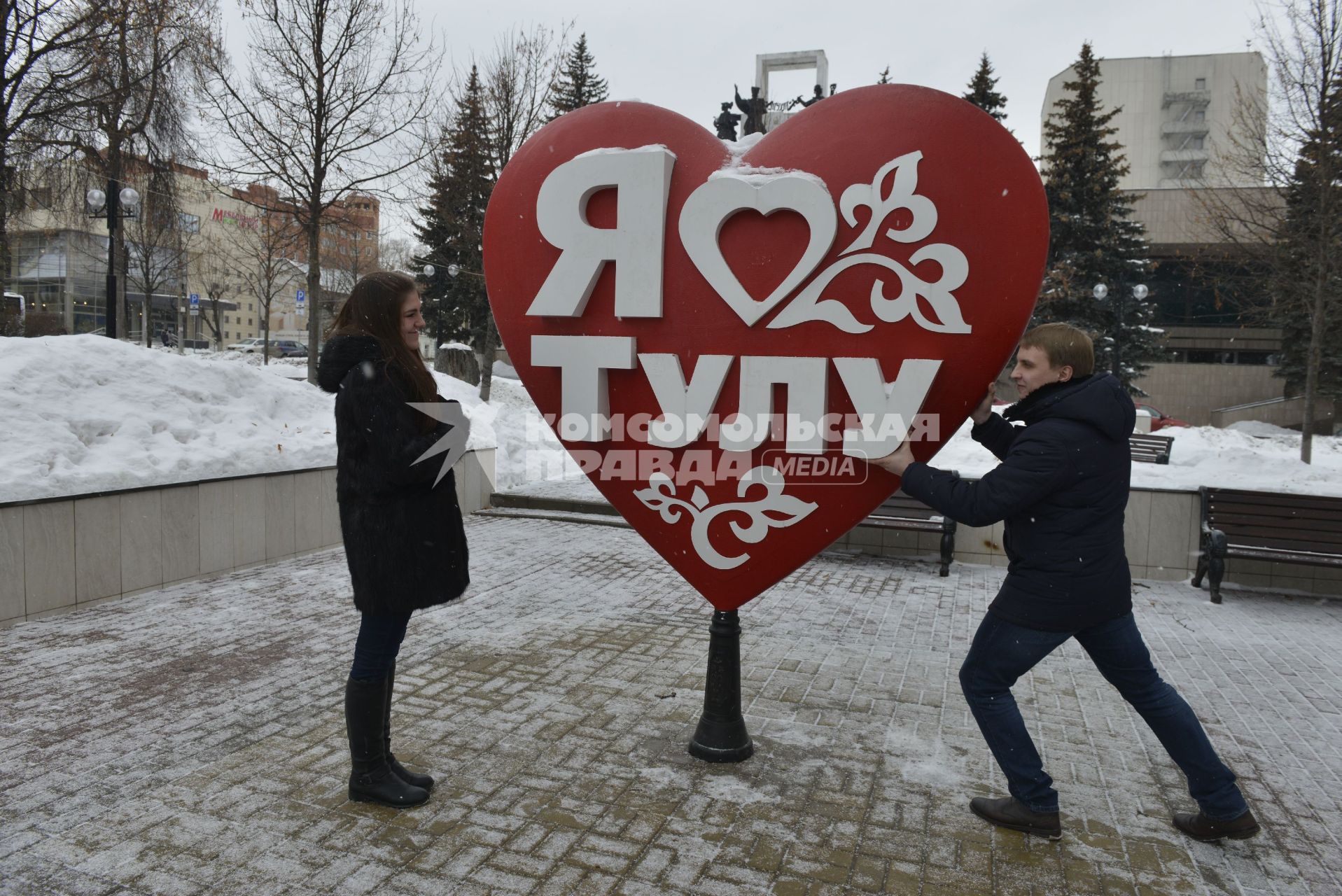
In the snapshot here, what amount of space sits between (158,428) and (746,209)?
6253 mm

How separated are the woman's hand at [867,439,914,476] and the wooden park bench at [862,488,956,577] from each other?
4.49 meters

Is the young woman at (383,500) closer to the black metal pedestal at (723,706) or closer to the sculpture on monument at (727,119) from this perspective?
the black metal pedestal at (723,706)

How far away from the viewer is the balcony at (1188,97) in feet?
161

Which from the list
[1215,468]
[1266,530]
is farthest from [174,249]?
[1266,530]

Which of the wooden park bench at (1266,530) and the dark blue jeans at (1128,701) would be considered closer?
the dark blue jeans at (1128,701)

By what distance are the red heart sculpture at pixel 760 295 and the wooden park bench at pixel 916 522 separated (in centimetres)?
435

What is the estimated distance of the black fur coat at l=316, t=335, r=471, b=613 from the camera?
3.19 meters

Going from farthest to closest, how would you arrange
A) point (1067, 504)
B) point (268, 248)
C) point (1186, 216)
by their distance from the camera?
point (1186, 216) → point (268, 248) → point (1067, 504)

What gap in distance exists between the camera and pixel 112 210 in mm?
14867

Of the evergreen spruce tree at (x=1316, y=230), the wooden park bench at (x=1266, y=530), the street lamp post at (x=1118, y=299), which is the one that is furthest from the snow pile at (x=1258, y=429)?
the wooden park bench at (x=1266, y=530)

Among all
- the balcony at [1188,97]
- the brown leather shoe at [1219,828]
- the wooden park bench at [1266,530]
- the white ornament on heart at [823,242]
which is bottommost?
the brown leather shoe at [1219,828]

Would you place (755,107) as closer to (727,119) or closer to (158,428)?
(727,119)

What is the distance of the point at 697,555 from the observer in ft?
12.9

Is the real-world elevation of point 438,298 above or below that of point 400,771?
above
